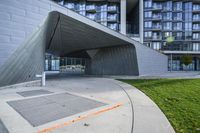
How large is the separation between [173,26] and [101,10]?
22.6 m

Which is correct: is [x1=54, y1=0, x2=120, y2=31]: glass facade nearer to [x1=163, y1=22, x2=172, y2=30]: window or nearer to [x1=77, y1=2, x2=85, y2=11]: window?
[x1=77, y1=2, x2=85, y2=11]: window

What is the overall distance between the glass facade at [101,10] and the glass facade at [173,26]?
29.2 ft

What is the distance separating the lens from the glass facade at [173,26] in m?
40.8

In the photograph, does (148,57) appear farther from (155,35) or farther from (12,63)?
(155,35)

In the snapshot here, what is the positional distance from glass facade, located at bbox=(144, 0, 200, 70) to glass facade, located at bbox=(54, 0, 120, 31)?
8.90 m

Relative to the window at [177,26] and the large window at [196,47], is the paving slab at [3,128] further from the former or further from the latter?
the large window at [196,47]

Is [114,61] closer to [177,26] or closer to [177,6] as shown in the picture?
[177,26]

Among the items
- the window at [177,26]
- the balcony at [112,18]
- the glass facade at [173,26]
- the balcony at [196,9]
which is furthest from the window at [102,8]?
the balcony at [196,9]

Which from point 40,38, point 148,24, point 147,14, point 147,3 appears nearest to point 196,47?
point 148,24

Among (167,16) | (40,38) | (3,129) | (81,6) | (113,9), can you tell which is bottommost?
(3,129)

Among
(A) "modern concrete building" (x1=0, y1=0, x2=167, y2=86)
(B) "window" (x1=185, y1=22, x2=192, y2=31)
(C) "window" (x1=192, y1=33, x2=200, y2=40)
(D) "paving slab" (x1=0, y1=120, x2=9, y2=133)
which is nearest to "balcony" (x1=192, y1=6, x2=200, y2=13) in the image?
(B) "window" (x1=185, y1=22, x2=192, y2=31)

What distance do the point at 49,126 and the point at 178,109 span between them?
4465 millimetres

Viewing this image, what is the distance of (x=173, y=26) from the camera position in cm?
4228

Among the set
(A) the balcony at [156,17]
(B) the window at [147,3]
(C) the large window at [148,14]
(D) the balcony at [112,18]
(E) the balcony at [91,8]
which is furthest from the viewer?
(E) the balcony at [91,8]
